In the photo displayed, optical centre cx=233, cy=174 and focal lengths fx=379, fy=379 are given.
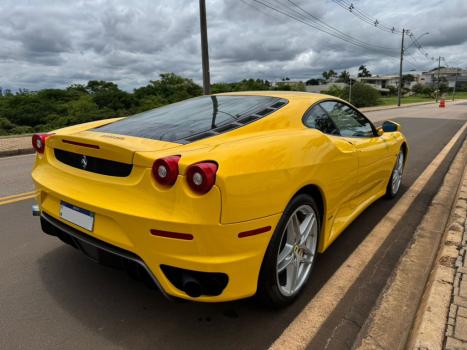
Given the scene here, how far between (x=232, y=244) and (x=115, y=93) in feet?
132

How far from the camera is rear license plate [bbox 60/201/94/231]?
2307 mm

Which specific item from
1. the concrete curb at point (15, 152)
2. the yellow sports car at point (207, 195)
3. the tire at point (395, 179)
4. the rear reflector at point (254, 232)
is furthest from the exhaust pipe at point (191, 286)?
the concrete curb at point (15, 152)

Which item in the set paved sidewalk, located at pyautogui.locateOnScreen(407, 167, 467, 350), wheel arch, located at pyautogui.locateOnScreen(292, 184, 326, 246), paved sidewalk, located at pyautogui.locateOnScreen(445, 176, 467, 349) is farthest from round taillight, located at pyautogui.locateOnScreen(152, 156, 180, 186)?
paved sidewalk, located at pyautogui.locateOnScreen(445, 176, 467, 349)

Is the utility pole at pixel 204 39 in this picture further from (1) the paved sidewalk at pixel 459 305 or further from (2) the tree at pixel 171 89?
(2) the tree at pixel 171 89

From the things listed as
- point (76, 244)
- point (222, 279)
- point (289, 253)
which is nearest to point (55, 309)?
point (76, 244)

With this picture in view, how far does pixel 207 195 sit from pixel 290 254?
0.92 m

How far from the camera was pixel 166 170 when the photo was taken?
6.63ft

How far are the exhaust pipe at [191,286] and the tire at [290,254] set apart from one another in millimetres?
423

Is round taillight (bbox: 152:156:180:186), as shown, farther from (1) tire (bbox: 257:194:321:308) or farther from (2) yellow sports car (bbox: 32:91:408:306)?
(1) tire (bbox: 257:194:321:308)

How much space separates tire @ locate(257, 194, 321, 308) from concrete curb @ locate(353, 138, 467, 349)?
1.69 ft

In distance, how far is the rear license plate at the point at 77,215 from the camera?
2.31 metres

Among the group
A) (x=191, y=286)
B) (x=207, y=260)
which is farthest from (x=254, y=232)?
(x=191, y=286)

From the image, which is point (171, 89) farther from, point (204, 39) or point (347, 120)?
point (347, 120)

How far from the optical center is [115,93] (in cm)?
3944
